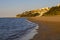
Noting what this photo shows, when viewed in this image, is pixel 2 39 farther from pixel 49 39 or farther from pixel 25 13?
pixel 25 13

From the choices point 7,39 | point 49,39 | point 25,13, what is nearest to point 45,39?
point 49,39

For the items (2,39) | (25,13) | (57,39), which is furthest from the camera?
(25,13)

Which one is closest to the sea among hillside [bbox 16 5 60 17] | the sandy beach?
the sandy beach

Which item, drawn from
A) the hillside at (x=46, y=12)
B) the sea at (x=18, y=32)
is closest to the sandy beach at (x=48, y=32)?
the sea at (x=18, y=32)

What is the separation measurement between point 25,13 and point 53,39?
12456cm

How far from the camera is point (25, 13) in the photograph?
13412cm

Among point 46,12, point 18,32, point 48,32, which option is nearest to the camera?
point 48,32

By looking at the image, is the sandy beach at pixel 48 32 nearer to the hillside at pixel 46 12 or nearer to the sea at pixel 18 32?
the sea at pixel 18 32

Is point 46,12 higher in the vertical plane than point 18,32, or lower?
lower

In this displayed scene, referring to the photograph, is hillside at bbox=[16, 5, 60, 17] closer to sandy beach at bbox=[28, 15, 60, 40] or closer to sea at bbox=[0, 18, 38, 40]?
sea at bbox=[0, 18, 38, 40]

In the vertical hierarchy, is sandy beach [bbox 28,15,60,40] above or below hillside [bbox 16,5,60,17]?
above

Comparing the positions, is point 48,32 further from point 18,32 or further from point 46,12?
point 46,12

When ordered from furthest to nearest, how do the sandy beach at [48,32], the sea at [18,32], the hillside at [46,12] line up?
the hillside at [46,12] < the sea at [18,32] < the sandy beach at [48,32]

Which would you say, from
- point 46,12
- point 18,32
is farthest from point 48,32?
point 46,12
